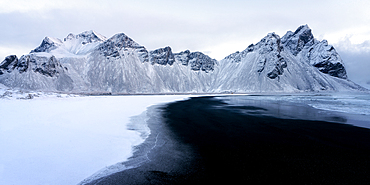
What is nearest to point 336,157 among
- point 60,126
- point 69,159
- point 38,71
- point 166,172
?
point 166,172

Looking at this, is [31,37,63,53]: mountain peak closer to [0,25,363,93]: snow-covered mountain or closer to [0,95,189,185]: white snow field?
[0,25,363,93]: snow-covered mountain

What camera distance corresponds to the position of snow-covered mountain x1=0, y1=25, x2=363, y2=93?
335 ft

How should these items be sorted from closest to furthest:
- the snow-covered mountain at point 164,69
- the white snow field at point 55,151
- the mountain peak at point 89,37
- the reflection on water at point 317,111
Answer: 1. the white snow field at point 55,151
2. the reflection on water at point 317,111
3. the snow-covered mountain at point 164,69
4. the mountain peak at point 89,37

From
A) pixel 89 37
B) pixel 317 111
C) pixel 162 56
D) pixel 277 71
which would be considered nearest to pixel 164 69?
pixel 162 56

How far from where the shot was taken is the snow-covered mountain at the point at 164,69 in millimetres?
102125

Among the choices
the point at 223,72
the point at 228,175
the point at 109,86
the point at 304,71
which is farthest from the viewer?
the point at 223,72

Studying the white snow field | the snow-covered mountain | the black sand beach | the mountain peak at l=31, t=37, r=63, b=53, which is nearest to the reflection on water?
the black sand beach

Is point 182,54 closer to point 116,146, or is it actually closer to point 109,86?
point 109,86

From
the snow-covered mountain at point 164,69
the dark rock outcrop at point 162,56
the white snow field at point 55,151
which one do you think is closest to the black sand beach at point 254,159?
the white snow field at point 55,151

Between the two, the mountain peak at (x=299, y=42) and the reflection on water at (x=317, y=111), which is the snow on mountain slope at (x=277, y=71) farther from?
the reflection on water at (x=317, y=111)

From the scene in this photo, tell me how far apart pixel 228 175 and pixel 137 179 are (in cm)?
280

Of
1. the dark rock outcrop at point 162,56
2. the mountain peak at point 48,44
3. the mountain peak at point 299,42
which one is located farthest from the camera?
the mountain peak at point 299,42

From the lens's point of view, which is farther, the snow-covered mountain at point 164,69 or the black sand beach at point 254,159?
the snow-covered mountain at point 164,69

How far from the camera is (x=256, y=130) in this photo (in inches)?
477
